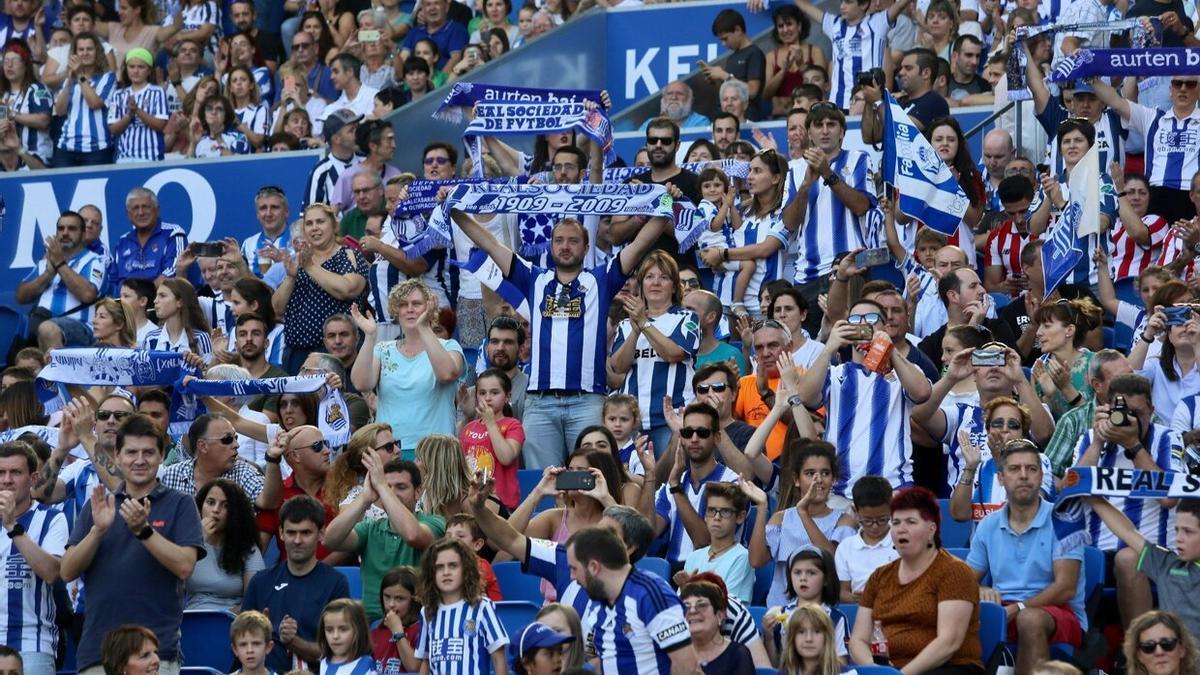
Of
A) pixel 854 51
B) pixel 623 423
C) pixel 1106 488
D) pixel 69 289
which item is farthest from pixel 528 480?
pixel 854 51

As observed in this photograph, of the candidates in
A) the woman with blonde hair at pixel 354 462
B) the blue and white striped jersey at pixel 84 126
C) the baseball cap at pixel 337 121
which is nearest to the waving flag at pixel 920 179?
the woman with blonde hair at pixel 354 462

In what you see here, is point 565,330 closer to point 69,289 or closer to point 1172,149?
point 1172,149

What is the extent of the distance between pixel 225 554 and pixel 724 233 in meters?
4.57

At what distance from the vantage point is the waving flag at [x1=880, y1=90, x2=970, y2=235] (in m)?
13.3

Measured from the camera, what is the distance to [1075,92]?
14.4 meters

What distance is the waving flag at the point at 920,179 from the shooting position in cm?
1330

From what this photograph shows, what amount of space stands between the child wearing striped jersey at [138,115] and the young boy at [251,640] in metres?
9.16

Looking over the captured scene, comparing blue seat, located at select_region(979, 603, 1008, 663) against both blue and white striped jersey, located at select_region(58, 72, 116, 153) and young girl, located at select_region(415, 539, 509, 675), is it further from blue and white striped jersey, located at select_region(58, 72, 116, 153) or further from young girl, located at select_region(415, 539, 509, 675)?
blue and white striped jersey, located at select_region(58, 72, 116, 153)

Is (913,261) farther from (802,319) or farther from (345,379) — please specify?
(345,379)

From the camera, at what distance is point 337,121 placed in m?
16.5

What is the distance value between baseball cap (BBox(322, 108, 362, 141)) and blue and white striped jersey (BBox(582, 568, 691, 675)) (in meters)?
8.03

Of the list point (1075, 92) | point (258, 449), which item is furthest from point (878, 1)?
point (258, 449)

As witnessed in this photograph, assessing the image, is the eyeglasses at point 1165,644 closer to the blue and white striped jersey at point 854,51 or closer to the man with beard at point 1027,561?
the man with beard at point 1027,561

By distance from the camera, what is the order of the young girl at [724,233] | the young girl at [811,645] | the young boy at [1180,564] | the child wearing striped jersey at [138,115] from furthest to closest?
the child wearing striped jersey at [138,115], the young girl at [724,233], the young boy at [1180,564], the young girl at [811,645]
